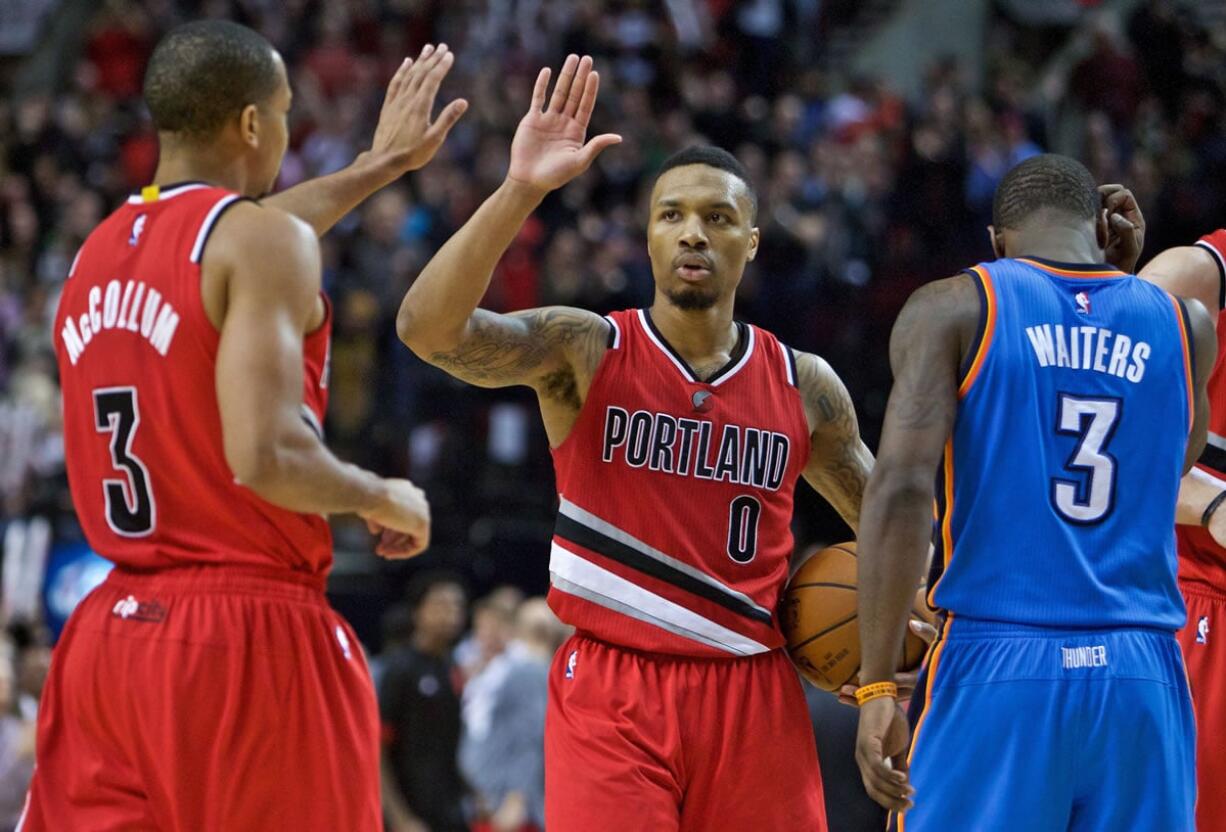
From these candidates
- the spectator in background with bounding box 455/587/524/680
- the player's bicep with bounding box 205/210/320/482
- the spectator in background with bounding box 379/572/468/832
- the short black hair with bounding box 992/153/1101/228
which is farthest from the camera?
the spectator in background with bounding box 455/587/524/680

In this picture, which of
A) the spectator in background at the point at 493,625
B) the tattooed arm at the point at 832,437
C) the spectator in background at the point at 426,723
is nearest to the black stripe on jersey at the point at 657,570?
the tattooed arm at the point at 832,437

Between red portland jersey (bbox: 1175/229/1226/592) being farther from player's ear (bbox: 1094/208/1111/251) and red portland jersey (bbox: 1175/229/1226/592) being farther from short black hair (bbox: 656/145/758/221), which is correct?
short black hair (bbox: 656/145/758/221)

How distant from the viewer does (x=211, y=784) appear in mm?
4223

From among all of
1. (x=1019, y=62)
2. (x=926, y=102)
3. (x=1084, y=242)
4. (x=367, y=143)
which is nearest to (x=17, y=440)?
(x=367, y=143)

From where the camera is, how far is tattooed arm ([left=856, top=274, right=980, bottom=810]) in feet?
14.3

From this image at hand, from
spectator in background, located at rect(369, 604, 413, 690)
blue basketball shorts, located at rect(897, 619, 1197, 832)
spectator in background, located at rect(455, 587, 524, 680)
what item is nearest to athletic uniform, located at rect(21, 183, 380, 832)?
blue basketball shorts, located at rect(897, 619, 1197, 832)

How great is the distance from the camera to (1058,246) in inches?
184

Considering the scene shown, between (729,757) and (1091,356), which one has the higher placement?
(1091,356)

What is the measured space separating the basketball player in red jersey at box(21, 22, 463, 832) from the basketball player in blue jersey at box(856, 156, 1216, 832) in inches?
51.2

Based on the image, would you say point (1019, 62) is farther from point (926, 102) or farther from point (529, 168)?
point (529, 168)

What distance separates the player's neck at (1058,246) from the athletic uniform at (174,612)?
6.38ft

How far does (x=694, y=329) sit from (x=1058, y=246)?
4.12 feet

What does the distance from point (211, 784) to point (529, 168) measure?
6.33ft

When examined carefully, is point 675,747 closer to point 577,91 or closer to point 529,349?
point 529,349
